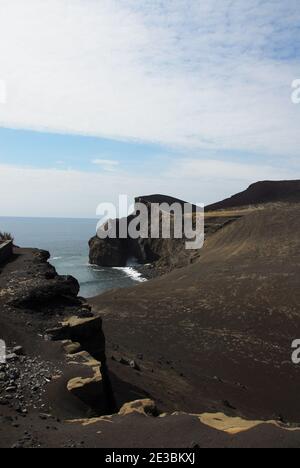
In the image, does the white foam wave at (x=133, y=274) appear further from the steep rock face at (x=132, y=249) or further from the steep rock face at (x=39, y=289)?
the steep rock face at (x=39, y=289)

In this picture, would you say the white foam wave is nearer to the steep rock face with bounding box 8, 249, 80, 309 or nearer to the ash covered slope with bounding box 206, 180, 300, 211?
the ash covered slope with bounding box 206, 180, 300, 211

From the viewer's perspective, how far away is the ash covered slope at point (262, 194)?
217ft

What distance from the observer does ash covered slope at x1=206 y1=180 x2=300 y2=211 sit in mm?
66000

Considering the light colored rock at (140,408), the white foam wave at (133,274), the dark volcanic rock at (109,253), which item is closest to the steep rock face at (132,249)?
the dark volcanic rock at (109,253)

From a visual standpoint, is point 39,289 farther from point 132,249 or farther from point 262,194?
point 262,194

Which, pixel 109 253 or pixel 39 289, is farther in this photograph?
pixel 109 253

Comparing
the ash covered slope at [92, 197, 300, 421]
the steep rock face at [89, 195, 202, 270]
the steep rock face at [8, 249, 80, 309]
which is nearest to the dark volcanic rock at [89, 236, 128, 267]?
the steep rock face at [89, 195, 202, 270]

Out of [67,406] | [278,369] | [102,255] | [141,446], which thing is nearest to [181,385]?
[278,369]

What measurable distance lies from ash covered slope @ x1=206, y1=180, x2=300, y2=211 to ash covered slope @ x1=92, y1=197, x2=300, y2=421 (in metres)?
27.7

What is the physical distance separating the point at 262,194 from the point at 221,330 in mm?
49358

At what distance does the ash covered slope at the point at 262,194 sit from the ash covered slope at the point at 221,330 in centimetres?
2773

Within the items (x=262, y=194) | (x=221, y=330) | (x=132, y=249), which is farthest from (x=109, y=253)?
(x=221, y=330)

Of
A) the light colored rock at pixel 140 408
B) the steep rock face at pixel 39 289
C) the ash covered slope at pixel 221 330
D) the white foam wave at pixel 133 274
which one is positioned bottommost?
the white foam wave at pixel 133 274

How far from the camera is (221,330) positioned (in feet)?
A: 77.7
